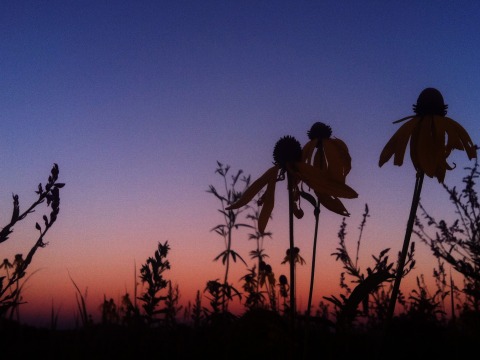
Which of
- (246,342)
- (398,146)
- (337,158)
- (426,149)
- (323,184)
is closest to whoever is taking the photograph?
(323,184)

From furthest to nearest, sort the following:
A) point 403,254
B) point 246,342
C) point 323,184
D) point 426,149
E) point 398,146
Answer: point 246,342, point 398,146, point 426,149, point 323,184, point 403,254

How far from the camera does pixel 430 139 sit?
2.14m

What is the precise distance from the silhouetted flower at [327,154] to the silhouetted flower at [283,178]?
9cm

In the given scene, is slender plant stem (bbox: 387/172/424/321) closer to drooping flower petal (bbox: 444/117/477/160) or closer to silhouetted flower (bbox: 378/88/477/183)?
silhouetted flower (bbox: 378/88/477/183)

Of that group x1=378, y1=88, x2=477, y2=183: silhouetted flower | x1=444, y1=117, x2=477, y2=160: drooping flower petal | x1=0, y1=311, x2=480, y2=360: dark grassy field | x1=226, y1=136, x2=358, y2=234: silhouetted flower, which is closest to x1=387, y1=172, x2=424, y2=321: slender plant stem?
x1=0, y1=311, x2=480, y2=360: dark grassy field

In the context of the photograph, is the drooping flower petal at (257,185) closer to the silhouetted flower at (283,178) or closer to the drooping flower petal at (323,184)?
the silhouetted flower at (283,178)

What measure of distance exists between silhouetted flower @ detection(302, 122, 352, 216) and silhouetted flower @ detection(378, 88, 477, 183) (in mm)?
317

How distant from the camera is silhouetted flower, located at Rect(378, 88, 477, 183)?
2037 millimetres

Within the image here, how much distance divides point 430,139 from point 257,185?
88cm

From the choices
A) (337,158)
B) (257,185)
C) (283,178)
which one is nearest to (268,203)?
(257,185)

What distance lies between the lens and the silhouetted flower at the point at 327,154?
7.58ft

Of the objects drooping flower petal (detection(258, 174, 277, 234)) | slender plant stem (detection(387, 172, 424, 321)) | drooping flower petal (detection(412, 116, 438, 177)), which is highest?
drooping flower petal (detection(412, 116, 438, 177))

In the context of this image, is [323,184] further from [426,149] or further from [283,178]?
[426,149]

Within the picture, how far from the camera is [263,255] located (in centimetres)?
731
